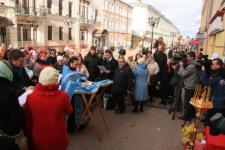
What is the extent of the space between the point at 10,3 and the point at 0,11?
1.58 metres

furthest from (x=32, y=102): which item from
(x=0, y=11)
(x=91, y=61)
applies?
(x=0, y=11)

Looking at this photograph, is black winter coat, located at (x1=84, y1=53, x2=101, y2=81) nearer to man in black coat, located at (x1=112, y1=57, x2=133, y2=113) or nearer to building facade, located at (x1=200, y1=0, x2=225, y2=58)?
man in black coat, located at (x1=112, y1=57, x2=133, y2=113)

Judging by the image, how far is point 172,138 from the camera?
18.7ft

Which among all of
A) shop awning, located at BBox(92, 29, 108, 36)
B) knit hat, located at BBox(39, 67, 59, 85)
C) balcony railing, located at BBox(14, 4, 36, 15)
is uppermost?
balcony railing, located at BBox(14, 4, 36, 15)

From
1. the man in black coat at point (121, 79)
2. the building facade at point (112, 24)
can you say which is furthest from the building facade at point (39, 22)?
the man in black coat at point (121, 79)

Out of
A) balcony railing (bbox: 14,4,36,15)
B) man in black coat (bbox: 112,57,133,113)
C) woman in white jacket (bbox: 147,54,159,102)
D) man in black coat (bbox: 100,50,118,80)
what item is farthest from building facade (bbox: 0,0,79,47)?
man in black coat (bbox: 112,57,133,113)

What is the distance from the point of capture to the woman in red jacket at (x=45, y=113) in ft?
10.3

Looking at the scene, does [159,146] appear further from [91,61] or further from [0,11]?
[0,11]

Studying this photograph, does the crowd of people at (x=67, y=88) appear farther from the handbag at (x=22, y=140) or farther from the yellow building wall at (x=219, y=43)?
the yellow building wall at (x=219, y=43)

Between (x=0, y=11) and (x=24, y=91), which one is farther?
(x=0, y=11)

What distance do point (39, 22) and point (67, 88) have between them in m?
25.9

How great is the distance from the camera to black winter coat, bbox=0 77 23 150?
2732mm

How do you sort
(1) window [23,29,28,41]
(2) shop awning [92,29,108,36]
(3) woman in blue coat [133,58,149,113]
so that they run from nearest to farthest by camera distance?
(3) woman in blue coat [133,58,149,113] → (1) window [23,29,28,41] → (2) shop awning [92,29,108,36]

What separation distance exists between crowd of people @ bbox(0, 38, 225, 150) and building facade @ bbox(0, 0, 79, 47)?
59.5ft
